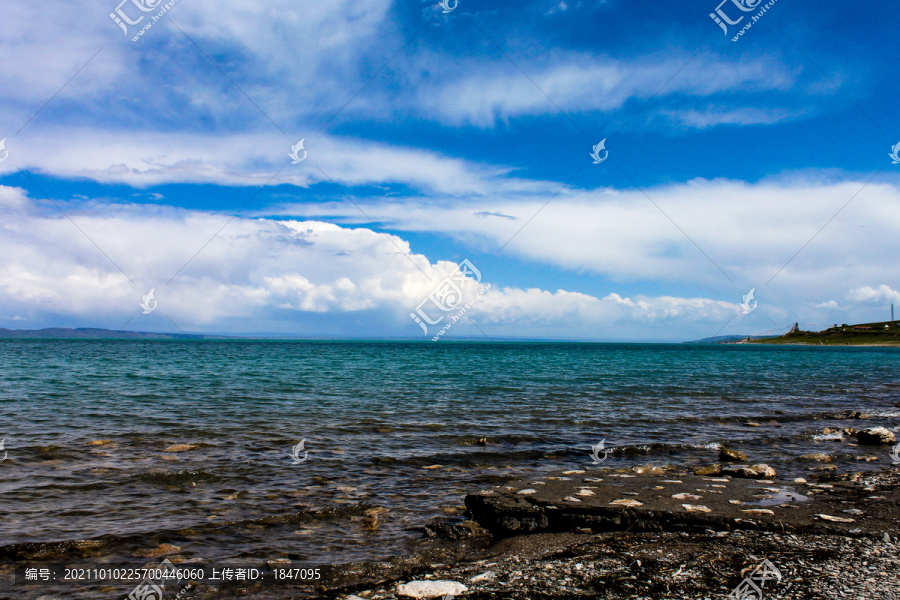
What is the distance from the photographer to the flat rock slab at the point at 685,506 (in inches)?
318

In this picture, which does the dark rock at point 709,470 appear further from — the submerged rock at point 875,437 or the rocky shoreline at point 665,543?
the submerged rock at point 875,437

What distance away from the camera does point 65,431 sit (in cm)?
1705

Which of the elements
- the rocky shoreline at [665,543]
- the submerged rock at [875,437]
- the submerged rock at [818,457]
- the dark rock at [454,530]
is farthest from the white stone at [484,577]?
the submerged rock at [875,437]

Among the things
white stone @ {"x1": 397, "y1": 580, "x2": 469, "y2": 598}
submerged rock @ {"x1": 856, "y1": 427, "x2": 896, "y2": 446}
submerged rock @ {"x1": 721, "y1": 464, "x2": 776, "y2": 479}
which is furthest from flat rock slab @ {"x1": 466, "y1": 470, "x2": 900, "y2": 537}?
submerged rock @ {"x1": 856, "y1": 427, "x2": 896, "y2": 446}

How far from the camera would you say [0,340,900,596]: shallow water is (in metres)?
9.27

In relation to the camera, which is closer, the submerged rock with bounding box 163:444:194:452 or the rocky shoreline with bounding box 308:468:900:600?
the rocky shoreline with bounding box 308:468:900:600

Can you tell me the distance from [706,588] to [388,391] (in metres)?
26.2

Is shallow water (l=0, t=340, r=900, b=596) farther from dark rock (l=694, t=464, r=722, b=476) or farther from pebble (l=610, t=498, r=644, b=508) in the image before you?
pebble (l=610, t=498, r=644, b=508)

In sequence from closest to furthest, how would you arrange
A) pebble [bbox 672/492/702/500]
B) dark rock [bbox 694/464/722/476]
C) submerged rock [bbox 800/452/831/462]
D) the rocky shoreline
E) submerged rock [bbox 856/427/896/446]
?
the rocky shoreline → pebble [bbox 672/492/702/500] → dark rock [bbox 694/464/722/476] → submerged rock [bbox 800/452/831/462] → submerged rock [bbox 856/427/896/446]

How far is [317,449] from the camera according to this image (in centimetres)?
1541

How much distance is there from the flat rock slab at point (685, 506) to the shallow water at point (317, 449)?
1705 mm

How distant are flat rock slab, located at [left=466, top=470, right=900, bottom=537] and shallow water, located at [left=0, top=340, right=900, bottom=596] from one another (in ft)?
5.59

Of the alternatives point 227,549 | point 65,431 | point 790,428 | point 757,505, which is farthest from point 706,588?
point 65,431

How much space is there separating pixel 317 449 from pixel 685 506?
34.9 feet
